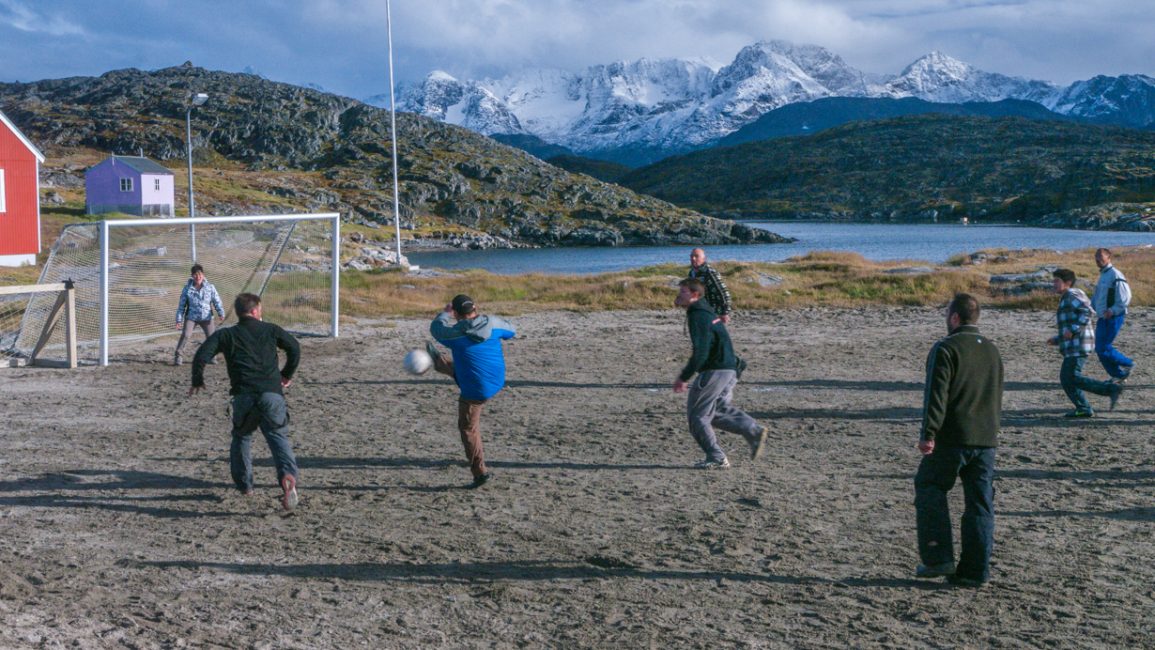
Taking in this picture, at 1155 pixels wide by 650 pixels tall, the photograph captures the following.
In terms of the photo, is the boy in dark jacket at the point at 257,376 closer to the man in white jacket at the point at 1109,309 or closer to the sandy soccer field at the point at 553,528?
the sandy soccer field at the point at 553,528

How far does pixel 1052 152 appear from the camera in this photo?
190m

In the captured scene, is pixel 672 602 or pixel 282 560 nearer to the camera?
pixel 672 602

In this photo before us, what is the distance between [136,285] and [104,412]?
7.55 meters

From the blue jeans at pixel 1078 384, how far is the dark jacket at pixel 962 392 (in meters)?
6.12

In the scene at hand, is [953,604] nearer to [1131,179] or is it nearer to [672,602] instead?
[672,602]

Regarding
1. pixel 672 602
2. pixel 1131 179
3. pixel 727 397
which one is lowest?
pixel 672 602

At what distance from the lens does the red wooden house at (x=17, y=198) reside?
38.8m

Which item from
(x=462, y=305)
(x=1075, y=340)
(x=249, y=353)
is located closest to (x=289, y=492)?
(x=249, y=353)

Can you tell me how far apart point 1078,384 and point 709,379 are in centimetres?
510

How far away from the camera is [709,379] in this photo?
9.52m

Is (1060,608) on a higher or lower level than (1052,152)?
lower

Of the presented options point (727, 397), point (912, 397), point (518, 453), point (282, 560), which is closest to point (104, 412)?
point (518, 453)

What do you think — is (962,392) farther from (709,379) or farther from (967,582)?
(709,379)

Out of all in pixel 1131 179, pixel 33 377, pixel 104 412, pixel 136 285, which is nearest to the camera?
pixel 104 412
